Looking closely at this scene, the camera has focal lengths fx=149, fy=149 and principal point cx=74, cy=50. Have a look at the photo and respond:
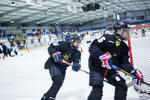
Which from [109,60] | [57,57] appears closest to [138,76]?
[109,60]

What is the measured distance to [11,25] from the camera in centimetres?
2108

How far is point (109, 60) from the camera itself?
163cm

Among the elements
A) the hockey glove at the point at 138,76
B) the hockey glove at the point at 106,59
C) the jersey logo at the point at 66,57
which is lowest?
the hockey glove at the point at 138,76

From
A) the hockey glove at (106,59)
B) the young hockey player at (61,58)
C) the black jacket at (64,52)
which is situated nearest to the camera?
the hockey glove at (106,59)

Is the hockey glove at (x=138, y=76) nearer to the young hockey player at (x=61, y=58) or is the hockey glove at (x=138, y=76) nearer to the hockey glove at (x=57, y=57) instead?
the young hockey player at (x=61, y=58)

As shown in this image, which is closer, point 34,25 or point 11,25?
point 11,25

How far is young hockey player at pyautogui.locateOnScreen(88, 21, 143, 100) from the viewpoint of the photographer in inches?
64.4

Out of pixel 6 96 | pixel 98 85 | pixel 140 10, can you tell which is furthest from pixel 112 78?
pixel 140 10

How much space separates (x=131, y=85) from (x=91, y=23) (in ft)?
116

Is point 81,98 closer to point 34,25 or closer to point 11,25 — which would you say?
point 11,25

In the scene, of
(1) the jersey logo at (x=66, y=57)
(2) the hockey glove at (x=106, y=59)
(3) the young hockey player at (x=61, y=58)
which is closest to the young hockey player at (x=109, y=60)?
(2) the hockey glove at (x=106, y=59)

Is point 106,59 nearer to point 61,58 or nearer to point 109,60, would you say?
point 109,60

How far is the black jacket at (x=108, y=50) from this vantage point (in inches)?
66.6

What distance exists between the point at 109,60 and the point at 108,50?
175 mm
